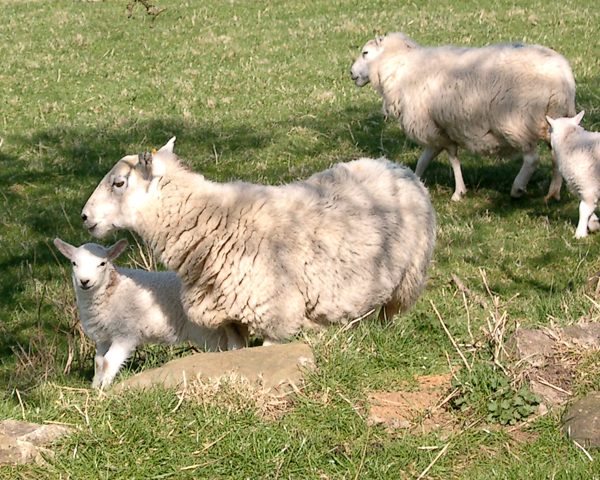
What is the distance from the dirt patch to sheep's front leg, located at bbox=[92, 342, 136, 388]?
237 cm

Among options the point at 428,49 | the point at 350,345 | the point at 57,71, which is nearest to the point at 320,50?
the point at 57,71

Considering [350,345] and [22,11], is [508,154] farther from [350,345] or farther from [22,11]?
[22,11]

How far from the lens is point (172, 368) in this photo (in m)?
Result: 4.24

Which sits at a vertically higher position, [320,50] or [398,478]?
[398,478]

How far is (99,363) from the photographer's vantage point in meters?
6.07

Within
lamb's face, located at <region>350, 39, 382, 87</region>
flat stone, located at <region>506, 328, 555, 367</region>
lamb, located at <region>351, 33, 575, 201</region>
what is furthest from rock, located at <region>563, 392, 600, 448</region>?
lamb's face, located at <region>350, 39, 382, 87</region>

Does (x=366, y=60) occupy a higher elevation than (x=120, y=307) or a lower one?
higher

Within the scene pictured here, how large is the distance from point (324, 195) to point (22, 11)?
61.0 feet

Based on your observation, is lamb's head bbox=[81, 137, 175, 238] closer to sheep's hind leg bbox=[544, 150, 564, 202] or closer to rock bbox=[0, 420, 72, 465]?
rock bbox=[0, 420, 72, 465]

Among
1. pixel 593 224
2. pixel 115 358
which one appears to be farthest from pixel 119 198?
pixel 593 224

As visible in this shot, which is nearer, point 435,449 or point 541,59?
point 435,449

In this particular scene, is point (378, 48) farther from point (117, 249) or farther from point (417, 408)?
point (417, 408)

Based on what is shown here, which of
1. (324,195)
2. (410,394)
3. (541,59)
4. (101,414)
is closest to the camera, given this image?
(101,414)

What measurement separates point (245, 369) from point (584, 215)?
5329 millimetres
